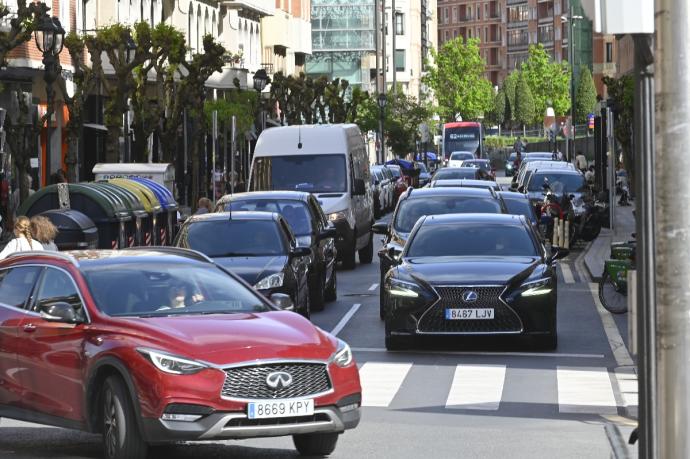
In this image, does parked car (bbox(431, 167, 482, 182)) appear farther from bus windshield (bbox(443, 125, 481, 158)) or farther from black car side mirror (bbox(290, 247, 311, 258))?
bus windshield (bbox(443, 125, 481, 158))

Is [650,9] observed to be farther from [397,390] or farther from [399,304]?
[399,304]

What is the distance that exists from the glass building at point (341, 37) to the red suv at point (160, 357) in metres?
118

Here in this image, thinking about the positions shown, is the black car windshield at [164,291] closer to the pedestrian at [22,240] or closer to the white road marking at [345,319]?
the pedestrian at [22,240]

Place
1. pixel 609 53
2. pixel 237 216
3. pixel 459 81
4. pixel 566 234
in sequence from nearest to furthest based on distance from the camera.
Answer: pixel 237 216 → pixel 566 234 → pixel 609 53 → pixel 459 81

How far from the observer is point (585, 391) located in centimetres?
1655

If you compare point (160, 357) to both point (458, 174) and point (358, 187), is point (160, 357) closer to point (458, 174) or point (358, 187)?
point (358, 187)

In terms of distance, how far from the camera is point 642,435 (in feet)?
28.1

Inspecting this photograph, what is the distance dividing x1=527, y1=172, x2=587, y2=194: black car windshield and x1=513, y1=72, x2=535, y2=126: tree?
133 m

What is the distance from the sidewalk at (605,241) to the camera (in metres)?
33.7

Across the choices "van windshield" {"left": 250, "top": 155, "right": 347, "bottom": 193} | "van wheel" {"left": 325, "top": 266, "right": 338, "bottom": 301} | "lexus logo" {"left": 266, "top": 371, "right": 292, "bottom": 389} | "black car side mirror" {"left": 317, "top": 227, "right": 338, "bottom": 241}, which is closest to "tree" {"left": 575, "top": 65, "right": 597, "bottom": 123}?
"van windshield" {"left": 250, "top": 155, "right": 347, "bottom": 193}

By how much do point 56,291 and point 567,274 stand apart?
21.2 metres

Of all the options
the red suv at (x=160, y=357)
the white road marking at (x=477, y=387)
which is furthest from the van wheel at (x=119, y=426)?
the white road marking at (x=477, y=387)

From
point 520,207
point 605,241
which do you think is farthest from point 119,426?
point 605,241

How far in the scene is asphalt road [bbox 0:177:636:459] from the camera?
508 inches
